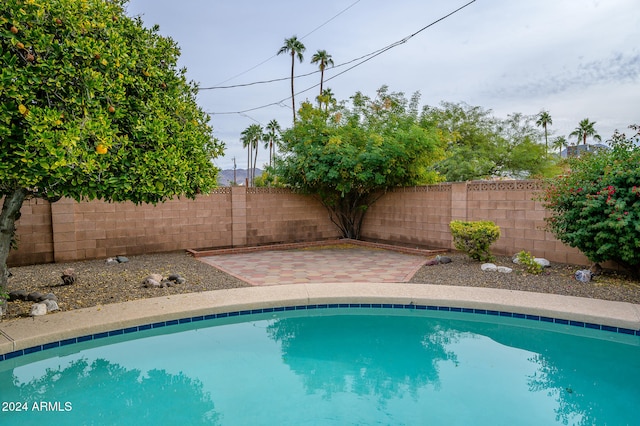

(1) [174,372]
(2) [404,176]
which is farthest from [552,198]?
(1) [174,372]

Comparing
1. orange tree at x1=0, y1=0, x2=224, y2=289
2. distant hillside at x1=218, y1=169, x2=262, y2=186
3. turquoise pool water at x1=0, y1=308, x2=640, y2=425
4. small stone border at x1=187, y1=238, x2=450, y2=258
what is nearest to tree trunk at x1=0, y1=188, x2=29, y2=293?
orange tree at x1=0, y1=0, x2=224, y2=289

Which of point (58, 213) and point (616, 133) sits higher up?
point (616, 133)

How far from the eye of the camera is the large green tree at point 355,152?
1023cm

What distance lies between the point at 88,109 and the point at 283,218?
7910mm

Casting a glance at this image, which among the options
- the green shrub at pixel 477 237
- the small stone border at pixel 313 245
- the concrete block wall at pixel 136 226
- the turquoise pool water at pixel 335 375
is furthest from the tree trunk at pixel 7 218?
the green shrub at pixel 477 237

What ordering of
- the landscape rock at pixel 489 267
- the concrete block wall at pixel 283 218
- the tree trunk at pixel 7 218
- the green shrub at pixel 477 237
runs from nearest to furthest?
1. the tree trunk at pixel 7 218
2. the landscape rock at pixel 489 267
3. the green shrub at pixel 477 237
4. the concrete block wall at pixel 283 218

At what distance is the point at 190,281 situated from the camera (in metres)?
6.94

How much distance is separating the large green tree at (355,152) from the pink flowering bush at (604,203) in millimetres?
3747

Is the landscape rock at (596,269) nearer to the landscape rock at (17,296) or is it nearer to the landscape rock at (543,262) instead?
the landscape rock at (543,262)

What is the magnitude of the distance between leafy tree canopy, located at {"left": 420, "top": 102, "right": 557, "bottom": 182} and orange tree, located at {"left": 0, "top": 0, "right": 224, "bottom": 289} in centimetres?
1084

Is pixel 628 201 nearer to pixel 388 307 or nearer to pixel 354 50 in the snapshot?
pixel 388 307

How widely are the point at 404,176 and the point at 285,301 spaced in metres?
6.56

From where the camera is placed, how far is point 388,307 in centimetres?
586

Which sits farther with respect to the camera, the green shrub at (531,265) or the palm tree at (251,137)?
the palm tree at (251,137)
